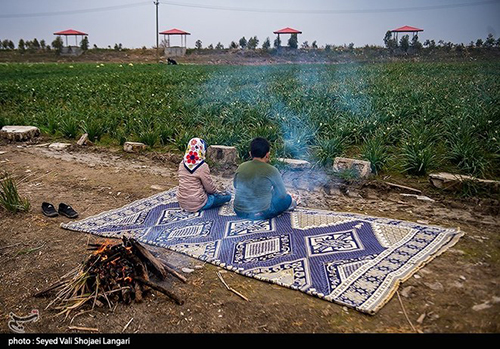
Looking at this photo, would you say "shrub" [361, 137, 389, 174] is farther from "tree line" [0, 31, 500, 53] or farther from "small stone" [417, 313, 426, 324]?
"tree line" [0, 31, 500, 53]

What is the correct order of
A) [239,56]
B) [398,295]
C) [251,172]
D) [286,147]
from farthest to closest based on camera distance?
[239,56]
[286,147]
[251,172]
[398,295]

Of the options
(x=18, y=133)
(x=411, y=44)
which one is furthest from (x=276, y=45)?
(x=18, y=133)

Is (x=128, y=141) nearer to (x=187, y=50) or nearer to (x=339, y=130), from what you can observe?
(x=339, y=130)

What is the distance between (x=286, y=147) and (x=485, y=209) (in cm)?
346

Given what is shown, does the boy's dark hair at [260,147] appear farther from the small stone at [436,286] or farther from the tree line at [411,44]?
the tree line at [411,44]

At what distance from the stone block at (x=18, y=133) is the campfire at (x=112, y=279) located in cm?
719

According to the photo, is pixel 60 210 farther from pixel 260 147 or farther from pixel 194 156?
pixel 260 147

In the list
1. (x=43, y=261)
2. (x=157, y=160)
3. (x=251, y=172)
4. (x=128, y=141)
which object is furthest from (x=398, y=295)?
(x=128, y=141)

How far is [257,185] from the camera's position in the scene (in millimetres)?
4754

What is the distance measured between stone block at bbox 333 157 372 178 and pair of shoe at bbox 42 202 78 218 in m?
4.09

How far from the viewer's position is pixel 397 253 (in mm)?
3787

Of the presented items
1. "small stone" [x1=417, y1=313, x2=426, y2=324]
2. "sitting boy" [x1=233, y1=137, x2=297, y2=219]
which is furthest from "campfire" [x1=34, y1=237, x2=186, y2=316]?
"small stone" [x1=417, y1=313, x2=426, y2=324]

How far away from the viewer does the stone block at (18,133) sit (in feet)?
30.4

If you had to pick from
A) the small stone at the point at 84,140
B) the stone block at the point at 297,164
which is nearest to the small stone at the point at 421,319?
the stone block at the point at 297,164
